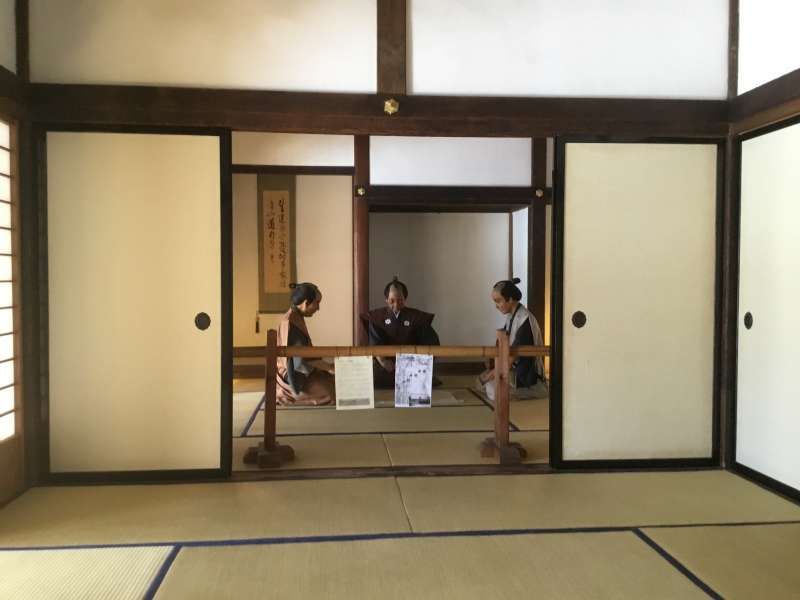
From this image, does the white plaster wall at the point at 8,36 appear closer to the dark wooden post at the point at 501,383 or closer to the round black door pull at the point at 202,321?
the round black door pull at the point at 202,321

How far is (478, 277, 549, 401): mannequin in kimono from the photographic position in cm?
538

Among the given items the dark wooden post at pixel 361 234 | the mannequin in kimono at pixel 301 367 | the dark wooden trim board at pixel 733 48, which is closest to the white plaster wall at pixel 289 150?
the dark wooden post at pixel 361 234

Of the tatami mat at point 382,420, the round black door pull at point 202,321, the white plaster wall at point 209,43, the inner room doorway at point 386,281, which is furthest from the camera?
the tatami mat at point 382,420

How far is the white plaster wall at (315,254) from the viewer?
6480 mm

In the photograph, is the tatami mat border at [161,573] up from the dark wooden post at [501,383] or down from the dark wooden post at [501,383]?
down

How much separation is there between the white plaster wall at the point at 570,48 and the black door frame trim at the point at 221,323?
1127 millimetres

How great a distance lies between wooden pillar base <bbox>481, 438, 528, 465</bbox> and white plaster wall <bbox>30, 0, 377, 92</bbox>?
1.99 meters

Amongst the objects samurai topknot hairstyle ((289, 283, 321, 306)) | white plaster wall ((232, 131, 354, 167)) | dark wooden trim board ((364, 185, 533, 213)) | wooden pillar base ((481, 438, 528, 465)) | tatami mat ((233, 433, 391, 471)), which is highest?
white plaster wall ((232, 131, 354, 167))

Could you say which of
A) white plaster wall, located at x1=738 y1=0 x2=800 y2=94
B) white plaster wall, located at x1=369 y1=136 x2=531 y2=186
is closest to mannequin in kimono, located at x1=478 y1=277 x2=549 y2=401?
white plaster wall, located at x1=369 y1=136 x2=531 y2=186

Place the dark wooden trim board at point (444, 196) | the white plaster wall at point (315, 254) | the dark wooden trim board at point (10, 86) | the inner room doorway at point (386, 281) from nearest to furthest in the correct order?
the dark wooden trim board at point (10, 86) → the inner room doorway at point (386, 281) → the dark wooden trim board at point (444, 196) → the white plaster wall at point (315, 254)

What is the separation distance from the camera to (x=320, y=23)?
131 inches

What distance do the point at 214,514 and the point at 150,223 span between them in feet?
4.71

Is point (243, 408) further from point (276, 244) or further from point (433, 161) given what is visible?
point (433, 161)

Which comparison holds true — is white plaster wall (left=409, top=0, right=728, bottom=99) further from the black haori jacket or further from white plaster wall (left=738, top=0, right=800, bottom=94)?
the black haori jacket
